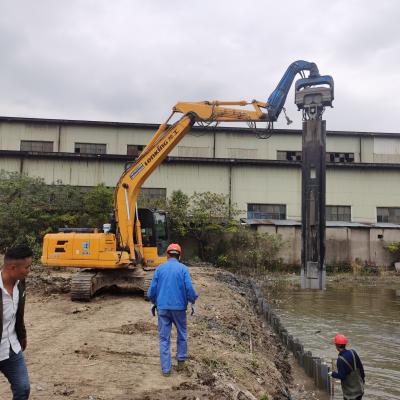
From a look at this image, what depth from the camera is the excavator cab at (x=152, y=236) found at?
13.8 meters

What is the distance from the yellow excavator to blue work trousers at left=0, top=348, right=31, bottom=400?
8165 millimetres

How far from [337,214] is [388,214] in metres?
3.70

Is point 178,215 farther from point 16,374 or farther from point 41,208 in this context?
point 16,374

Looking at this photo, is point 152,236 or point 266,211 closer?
point 152,236

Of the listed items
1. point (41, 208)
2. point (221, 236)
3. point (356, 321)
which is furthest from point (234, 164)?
point (356, 321)

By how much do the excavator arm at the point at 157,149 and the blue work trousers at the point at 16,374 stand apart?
28.7 ft

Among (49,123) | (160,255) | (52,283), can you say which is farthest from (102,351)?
(49,123)

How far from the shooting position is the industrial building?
31.5 meters

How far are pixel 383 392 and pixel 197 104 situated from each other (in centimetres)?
901

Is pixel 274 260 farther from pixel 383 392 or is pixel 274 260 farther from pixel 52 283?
pixel 383 392

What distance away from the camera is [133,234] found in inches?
533

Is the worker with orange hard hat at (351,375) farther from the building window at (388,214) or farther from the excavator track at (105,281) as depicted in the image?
the building window at (388,214)

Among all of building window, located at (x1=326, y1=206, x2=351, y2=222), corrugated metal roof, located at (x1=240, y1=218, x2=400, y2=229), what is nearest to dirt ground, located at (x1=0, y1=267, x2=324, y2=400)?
corrugated metal roof, located at (x1=240, y1=218, x2=400, y2=229)

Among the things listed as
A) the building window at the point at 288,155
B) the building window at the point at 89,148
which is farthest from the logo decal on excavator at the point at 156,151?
the building window at the point at 288,155
